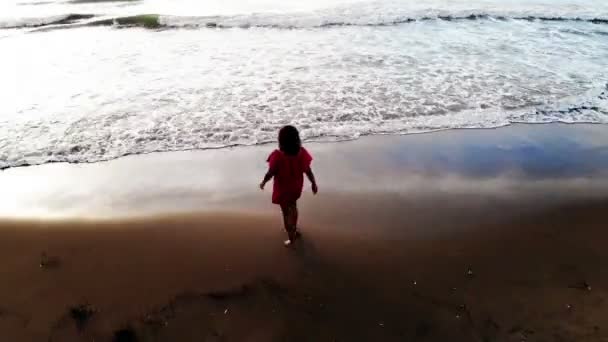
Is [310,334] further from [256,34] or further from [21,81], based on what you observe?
[256,34]

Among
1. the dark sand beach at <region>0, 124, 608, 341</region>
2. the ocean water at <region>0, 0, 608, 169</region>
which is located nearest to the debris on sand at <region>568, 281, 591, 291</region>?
the dark sand beach at <region>0, 124, 608, 341</region>

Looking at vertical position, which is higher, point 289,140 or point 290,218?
point 289,140

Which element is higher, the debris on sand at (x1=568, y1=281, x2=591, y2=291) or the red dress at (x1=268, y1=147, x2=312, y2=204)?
the red dress at (x1=268, y1=147, x2=312, y2=204)

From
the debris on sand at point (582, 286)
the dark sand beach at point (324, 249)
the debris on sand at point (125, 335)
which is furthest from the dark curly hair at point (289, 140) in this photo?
the debris on sand at point (582, 286)

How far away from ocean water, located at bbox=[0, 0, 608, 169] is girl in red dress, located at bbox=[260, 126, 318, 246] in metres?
2.75

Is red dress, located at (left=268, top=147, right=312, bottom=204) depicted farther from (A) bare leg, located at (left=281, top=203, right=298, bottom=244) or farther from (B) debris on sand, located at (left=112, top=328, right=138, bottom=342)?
(B) debris on sand, located at (left=112, top=328, right=138, bottom=342)

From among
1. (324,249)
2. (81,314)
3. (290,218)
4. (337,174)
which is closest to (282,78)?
(337,174)

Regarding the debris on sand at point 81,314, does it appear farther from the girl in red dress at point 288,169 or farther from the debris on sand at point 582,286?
the debris on sand at point 582,286

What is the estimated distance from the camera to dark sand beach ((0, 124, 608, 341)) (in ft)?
10.9

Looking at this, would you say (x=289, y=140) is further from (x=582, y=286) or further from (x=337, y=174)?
(x=582, y=286)

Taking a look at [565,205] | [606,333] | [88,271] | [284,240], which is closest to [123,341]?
[88,271]

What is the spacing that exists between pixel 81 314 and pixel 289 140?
7.35 ft

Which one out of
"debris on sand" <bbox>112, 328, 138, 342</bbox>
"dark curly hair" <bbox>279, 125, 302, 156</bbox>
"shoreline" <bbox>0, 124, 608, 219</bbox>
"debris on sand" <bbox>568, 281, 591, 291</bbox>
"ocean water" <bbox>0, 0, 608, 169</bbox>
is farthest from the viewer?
"ocean water" <bbox>0, 0, 608, 169</bbox>

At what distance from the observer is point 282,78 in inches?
384
